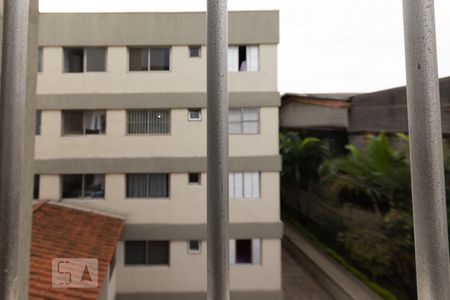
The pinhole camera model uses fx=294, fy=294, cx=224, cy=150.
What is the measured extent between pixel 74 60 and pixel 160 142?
3391 mm

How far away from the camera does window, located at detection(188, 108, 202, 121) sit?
320 inches

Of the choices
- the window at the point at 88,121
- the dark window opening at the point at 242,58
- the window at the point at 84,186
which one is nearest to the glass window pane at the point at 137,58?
the window at the point at 88,121

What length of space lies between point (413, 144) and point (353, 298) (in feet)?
22.6

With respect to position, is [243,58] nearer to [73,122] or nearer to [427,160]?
[73,122]

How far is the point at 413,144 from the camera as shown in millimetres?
1246

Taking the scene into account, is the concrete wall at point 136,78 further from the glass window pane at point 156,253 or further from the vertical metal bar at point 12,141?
the vertical metal bar at point 12,141

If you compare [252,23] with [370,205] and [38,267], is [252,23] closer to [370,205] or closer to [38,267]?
[370,205]

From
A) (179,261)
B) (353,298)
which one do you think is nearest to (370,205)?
(353,298)

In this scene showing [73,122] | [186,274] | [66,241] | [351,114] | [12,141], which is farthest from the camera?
[351,114]

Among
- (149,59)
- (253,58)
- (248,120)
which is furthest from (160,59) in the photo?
(248,120)

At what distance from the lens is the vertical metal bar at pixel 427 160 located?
1201mm

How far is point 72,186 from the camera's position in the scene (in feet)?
27.1

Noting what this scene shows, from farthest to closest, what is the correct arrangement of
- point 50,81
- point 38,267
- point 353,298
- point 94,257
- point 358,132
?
point 358,132, point 50,81, point 353,298, point 94,257, point 38,267

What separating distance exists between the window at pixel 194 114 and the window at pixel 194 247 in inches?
133
